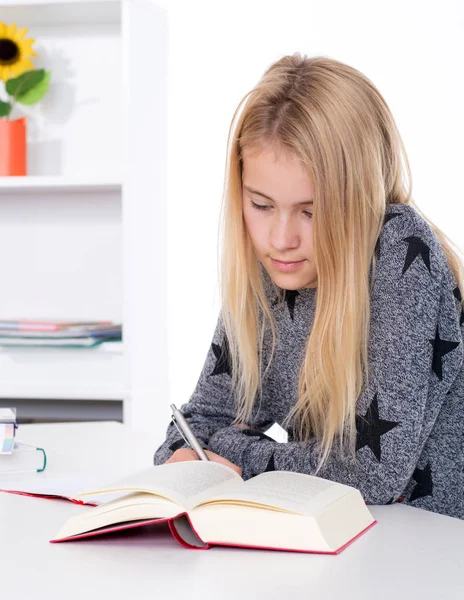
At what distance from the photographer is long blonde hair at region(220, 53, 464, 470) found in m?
1.02

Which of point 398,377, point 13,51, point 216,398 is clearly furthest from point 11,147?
point 398,377

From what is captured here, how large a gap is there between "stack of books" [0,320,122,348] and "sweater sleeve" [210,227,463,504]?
1.14 m

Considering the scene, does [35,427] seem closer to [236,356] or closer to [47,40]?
[236,356]

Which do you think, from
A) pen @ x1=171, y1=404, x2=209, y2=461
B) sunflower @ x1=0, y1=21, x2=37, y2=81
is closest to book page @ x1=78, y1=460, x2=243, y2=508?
pen @ x1=171, y1=404, x2=209, y2=461

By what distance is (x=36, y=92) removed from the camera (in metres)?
2.27

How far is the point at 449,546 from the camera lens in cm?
77

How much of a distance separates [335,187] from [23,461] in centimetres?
57

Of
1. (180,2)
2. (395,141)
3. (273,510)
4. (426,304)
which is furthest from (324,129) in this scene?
(180,2)

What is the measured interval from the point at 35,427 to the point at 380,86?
1507 millimetres

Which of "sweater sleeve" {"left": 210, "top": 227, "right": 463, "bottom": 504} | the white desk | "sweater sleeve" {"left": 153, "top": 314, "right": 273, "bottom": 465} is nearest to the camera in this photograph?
the white desk

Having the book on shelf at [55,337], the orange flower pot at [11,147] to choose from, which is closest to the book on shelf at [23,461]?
the book on shelf at [55,337]

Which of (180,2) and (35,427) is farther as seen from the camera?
(180,2)

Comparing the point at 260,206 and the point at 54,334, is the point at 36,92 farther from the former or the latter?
the point at 260,206

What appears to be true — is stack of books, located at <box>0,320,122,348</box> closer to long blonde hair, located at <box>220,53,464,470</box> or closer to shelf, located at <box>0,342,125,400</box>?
shelf, located at <box>0,342,125,400</box>
